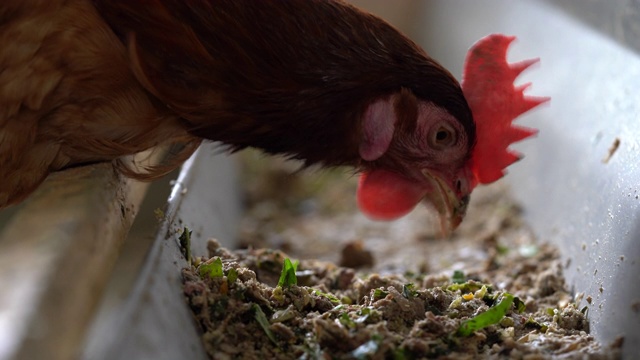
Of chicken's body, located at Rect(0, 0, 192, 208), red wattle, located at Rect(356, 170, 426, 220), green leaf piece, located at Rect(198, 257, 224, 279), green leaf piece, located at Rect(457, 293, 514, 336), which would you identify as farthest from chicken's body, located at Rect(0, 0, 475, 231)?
green leaf piece, located at Rect(457, 293, 514, 336)

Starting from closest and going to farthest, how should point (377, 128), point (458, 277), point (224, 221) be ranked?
point (377, 128)
point (458, 277)
point (224, 221)

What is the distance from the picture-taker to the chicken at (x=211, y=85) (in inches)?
66.5

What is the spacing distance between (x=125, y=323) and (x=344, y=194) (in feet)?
8.70

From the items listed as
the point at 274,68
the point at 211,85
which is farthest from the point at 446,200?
the point at 211,85

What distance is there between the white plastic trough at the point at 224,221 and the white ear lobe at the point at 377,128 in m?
0.54

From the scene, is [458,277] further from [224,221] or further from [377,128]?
[224,221]

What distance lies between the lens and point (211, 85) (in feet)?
5.75

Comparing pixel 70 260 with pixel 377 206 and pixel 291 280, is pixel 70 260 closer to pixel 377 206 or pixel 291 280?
pixel 291 280

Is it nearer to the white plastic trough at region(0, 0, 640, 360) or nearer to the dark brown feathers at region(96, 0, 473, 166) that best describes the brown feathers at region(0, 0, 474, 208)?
the dark brown feathers at region(96, 0, 473, 166)

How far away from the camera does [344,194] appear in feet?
13.1

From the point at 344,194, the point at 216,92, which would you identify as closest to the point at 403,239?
the point at 344,194

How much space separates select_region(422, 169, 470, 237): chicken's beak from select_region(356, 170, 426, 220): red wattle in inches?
1.5

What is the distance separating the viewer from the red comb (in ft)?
6.79

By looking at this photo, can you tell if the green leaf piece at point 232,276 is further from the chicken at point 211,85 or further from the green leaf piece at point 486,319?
the green leaf piece at point 486,319
